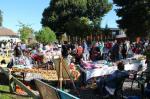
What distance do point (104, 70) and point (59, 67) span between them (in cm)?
303

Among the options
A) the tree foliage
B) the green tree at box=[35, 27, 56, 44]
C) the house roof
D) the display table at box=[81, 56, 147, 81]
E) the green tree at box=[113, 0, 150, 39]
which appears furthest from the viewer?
the house roof

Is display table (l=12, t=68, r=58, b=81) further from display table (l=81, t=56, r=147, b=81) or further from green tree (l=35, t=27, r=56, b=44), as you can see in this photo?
green tree (l=35, t=27, r=56, b=44)

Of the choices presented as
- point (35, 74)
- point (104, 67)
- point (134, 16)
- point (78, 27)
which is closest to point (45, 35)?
point (78, 27)

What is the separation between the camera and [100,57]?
31234 mm

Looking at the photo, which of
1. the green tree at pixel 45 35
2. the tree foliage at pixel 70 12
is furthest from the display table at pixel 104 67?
the tree foliage at pixel 70 12

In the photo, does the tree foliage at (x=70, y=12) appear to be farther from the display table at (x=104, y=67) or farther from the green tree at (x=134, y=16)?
the display table at (x=104, y=67)

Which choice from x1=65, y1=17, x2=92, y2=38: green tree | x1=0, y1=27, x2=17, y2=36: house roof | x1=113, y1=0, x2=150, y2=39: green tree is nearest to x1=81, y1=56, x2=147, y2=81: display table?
x1=113, y1=0, x2=150, y2=39: green tree

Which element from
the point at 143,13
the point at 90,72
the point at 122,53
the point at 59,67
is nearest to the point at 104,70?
the point at 90,72

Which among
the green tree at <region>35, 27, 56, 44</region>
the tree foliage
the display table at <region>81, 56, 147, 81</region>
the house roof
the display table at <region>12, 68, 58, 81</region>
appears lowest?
the display table at <region>12, 68, 58, 81</region>

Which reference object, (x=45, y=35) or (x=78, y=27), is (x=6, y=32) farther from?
(x=78, y=27)

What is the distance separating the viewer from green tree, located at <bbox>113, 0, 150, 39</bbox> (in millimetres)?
59062

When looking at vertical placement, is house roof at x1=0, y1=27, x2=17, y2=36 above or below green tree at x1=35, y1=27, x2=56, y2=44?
above

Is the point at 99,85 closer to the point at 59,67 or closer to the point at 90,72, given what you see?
the point at 59,67

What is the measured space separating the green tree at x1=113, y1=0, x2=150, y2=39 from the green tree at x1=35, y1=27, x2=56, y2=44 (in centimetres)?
1517
